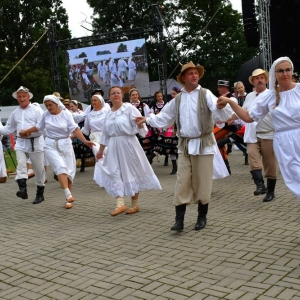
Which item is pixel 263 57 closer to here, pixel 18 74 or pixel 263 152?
pixel 263 152

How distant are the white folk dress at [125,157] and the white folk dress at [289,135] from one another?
8.96ft

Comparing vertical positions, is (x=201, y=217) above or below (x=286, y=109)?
below

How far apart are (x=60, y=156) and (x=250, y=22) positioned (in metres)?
13.3

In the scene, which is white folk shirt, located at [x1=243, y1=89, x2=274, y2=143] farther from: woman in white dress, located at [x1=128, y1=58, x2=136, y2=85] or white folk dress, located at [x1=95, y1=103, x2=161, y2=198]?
woman in white dress, located at [x1=128, y1=58, x2=136, y2=85]

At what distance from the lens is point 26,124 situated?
30.8ft

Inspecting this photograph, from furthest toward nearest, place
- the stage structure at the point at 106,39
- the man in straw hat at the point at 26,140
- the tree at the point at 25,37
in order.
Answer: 1. the tree at the point at 25,37
2. the stage structure at the point at 106,39
3. the man in straw hat at the point at 26,140

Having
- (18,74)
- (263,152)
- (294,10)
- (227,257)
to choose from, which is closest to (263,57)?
(294,10)

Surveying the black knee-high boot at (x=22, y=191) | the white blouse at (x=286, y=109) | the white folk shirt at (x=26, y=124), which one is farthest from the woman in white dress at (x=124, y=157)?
the white blouse at (x=286, y=109)

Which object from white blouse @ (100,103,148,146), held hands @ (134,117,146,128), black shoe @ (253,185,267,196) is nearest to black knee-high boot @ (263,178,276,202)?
black shoe @ (253,185,267,196)

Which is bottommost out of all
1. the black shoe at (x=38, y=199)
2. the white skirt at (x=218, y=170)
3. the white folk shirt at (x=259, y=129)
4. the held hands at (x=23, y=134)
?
the black shoe at (x=38, y=199)

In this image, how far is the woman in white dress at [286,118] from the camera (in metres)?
5.10

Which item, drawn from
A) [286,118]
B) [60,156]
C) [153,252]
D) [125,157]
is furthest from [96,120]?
[286,118]

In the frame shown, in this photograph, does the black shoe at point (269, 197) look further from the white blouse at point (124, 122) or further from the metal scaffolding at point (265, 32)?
the metal scaffolding at point (265, 32)

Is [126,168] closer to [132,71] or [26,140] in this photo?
[26,140]
